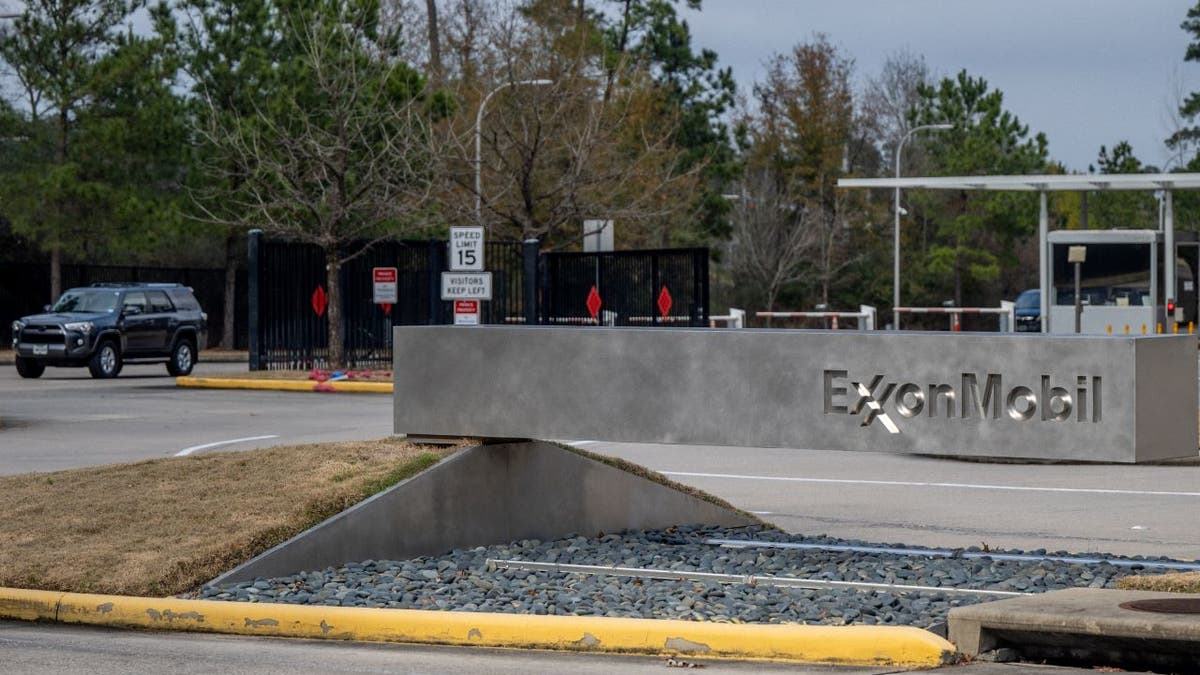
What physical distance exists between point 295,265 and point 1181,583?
2869cm

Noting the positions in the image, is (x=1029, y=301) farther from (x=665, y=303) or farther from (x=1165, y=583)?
(x=1165, y=583)

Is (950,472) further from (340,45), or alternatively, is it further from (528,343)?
(340,45)

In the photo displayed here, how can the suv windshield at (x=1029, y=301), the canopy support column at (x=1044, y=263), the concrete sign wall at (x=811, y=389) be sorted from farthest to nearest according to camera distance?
the suv windshield at (x=1029, y=301)
the canopy support column at (x=1044, y=263)
the concrete sign wall at (x=811, y=389)

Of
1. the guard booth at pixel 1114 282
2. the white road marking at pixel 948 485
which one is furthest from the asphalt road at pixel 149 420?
the guard booth at pixel 1114 282

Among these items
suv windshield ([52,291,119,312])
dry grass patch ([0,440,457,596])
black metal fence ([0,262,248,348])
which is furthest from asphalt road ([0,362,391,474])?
black metal fence ([0,262,248,348])

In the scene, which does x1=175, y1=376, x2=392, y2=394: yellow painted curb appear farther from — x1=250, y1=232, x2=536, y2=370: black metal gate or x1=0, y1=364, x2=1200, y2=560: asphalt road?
x1=250, y1=232, x2=536, y2=370: black metal gate

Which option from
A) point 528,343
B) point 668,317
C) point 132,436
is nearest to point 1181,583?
point 528,343

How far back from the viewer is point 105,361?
113 feet

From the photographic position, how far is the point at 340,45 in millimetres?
41469

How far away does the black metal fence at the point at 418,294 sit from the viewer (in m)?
35.1

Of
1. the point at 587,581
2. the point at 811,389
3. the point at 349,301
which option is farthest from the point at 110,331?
the point at 811,389

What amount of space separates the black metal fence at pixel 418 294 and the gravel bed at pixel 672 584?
23088 mm

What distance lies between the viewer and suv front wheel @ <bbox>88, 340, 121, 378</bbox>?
34156 millimetres

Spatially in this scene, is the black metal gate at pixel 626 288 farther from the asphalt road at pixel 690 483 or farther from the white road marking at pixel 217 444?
the white road marking at pixel 217 444
